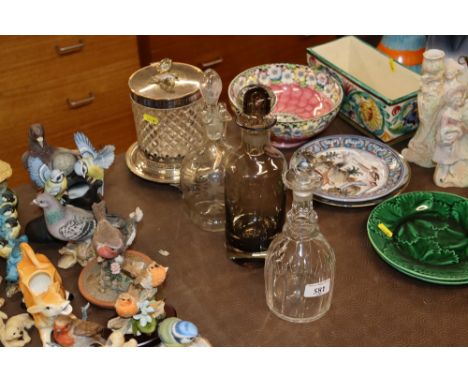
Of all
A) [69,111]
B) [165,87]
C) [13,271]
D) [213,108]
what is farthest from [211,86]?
[69,111]

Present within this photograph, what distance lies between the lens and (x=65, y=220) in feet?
3.52

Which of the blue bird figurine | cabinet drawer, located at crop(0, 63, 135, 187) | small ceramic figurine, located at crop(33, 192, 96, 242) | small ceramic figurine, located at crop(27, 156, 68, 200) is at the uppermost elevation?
small ceramic figurine, located at crop(27, 156, 68, 200)

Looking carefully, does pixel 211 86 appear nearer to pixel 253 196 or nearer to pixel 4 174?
pixel 253 196

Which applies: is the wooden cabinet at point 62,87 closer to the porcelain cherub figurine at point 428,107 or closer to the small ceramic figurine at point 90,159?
the small ceramic figurine at point 90,159

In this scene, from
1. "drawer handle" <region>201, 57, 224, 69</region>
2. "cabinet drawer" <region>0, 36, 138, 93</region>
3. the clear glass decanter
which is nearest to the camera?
the clear glass decanter

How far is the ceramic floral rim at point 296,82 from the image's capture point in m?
1.33

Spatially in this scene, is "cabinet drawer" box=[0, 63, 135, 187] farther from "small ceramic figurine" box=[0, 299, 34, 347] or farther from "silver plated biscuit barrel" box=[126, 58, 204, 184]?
"small ceramic figurine" box=[0, 299, 34, 347]

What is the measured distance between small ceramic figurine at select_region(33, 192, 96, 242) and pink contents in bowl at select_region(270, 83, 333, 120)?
23.1 inches

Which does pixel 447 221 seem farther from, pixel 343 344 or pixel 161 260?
pixel 161 260

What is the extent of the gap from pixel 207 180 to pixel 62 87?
1212 millimetres

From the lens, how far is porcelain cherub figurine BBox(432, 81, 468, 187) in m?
1.19

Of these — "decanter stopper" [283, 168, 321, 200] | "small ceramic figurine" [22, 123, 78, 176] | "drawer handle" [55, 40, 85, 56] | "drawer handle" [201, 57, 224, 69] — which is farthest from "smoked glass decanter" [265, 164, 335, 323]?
"drawer handle" [201, 57, 224, 69]

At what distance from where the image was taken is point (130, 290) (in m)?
0.98

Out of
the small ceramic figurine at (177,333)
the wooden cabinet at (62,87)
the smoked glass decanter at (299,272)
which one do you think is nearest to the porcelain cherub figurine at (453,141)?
the smoked glass decanter at (299,272)
